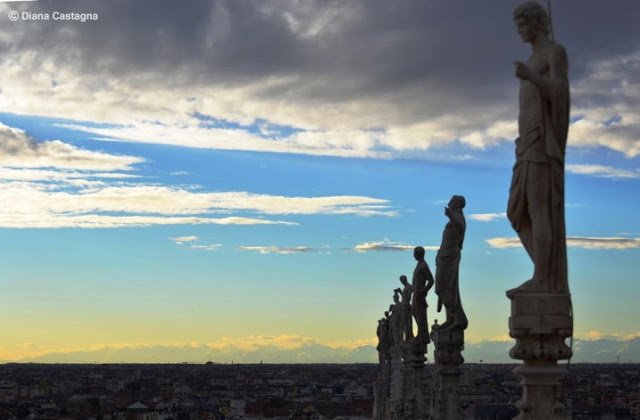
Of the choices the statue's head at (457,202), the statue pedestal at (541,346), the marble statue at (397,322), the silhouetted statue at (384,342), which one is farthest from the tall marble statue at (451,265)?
the silhouetted statue at (384,342)

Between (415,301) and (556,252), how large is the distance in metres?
10.3

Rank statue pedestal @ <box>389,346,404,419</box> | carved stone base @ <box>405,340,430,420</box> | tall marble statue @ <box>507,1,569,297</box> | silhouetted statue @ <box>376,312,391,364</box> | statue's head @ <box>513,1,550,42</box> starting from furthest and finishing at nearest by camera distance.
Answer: silhouetted statue @ <box>376,312,391,364</box>
statue pedestal @ <box>389,346,404,419</box>
carved stone base @ <box>405,340,430,420</box>
statue's head @ <box>513,1,550,42</box>
tall marble statue @ <box>507,1,569,297</box>

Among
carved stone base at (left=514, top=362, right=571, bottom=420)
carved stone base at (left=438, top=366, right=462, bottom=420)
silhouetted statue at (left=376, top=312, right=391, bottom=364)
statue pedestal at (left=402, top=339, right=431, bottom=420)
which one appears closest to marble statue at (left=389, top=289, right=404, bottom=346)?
statue pedestal at (left=402, top=339, right=431, bottom=420)

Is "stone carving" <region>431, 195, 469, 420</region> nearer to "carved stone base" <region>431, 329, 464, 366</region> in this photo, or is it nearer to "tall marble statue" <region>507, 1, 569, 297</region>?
"carved stone base" <region>431, 329, 464, 366</region>

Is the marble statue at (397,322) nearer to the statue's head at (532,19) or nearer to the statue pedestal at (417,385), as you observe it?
the statue pedestal at (417,385)

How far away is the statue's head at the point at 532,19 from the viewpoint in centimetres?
846

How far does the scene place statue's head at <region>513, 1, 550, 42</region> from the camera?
8.46 meters

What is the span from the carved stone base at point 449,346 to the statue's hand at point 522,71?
22.4 ft

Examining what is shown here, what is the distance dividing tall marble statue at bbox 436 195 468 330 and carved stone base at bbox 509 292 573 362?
636 centimetres

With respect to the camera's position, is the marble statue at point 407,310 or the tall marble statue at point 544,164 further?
the marble statue at point 407,310

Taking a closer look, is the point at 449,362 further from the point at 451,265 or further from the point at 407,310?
the point at 407,310

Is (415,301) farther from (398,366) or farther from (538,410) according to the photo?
(538,410)

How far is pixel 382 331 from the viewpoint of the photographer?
3155 cm

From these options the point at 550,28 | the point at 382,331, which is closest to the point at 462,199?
the point at 550,28
